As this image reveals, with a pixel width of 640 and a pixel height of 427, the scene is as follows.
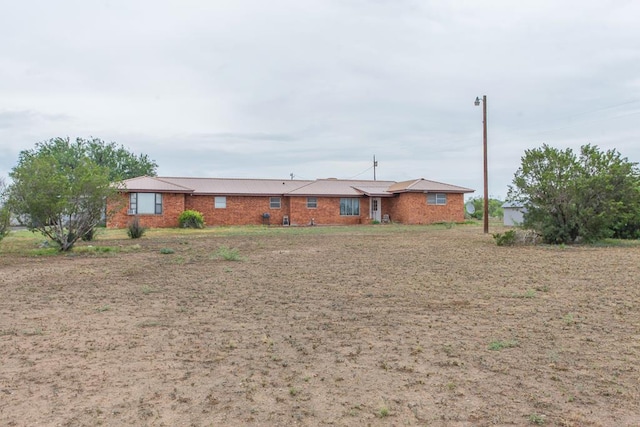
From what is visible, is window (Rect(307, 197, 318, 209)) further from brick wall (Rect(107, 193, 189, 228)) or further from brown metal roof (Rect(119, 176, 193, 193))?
brick wall (Rect(107, 193, 189, 228))

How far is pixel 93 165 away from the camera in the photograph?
54.3ft

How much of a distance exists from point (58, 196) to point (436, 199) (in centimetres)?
2795

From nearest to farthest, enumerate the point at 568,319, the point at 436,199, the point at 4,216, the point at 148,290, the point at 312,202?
1. the point at 568,319
2. the point at 148,290
3. the point at 4,216
4. the point at 312,202
5. the point at 436,199

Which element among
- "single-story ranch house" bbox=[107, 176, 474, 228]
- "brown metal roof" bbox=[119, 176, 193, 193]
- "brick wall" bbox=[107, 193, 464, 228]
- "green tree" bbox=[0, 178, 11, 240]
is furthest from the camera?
"brick wall" bbox=[107, 193, 464, 228]

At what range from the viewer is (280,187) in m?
38.4

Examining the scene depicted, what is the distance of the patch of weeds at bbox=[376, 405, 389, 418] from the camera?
3613 millimetres

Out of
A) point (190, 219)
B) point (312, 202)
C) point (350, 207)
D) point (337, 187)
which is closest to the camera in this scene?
point (190, 219)

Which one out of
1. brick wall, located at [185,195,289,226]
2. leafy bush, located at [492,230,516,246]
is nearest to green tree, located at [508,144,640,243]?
leafy bush, located at [492,230,516,246]

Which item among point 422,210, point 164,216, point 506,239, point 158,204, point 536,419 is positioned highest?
point 158,204

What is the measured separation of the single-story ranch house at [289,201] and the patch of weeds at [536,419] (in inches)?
1230

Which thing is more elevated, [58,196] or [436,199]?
[436,199]

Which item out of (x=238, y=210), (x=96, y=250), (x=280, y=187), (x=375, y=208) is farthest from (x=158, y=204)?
(x=96, y=250)

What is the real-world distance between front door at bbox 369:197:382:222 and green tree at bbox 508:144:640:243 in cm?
2034

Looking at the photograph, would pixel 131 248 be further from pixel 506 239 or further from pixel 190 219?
pixel 190 219
